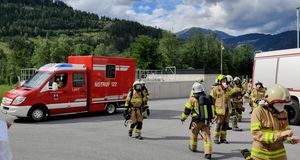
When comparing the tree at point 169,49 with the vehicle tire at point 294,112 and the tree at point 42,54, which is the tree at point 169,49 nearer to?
the tree at point 42,54

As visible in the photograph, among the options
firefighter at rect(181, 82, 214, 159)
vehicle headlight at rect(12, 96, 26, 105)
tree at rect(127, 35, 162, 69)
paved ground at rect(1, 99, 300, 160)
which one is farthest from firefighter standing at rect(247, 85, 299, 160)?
tree at rect(127, 35, 162, 69)

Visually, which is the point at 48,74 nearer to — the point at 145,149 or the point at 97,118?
the point at 97,118

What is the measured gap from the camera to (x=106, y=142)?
31.5 feet

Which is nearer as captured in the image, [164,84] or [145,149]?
[145,149]

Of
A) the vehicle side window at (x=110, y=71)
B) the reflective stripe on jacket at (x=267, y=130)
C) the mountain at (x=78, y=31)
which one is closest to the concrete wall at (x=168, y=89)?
the vehicle side window at (x=110, y=71)

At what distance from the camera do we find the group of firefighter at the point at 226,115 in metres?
4.09

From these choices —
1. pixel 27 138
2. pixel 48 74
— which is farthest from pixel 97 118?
pixel 27 138

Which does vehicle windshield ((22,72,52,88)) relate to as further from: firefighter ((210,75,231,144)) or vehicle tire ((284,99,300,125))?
vehicle tire ((284,99,300,125))

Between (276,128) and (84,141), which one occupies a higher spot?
(276,128)

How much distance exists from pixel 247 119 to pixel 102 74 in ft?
23.3

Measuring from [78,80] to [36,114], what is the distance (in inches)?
96.5

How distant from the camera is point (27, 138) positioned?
397 inches

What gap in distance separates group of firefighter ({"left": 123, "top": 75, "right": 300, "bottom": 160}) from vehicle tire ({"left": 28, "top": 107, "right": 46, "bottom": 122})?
502 cm

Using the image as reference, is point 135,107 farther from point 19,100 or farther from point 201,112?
point 19,100
